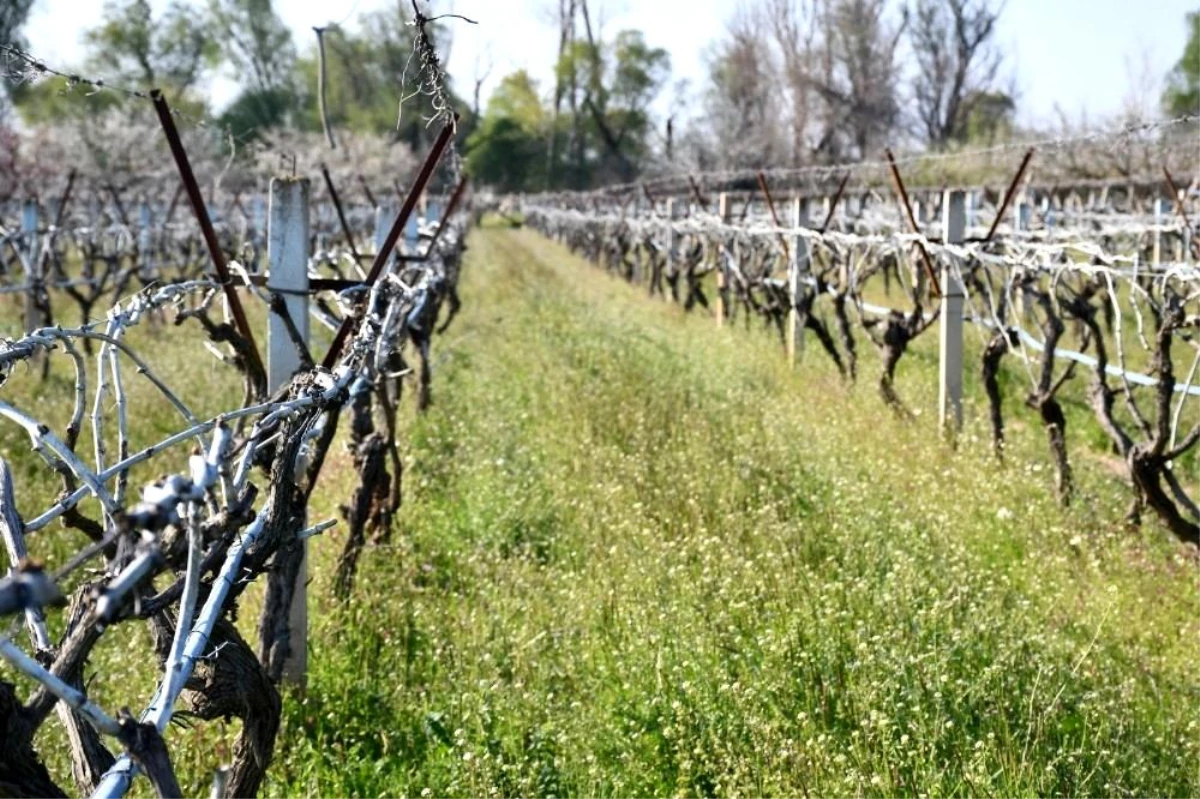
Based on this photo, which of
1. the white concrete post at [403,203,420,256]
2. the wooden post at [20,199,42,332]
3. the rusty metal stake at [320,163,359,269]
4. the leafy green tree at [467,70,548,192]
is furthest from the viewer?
the leafy green tree at [467,70,548,192]

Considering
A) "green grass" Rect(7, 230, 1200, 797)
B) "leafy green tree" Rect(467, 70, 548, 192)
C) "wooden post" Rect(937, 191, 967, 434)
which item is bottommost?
"green grass" Rect(7, 230, 1200, 797)

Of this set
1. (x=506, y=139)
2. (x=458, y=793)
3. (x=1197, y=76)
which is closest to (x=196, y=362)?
(x=458, y=793)

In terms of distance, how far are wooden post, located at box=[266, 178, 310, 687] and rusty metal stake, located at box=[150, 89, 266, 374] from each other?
8 centimetres

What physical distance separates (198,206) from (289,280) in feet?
1.74

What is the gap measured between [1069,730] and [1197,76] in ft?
163

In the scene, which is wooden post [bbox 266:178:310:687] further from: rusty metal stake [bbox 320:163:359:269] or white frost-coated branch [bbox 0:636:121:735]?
white frost-coated branch [bbox 0:636:121:735]

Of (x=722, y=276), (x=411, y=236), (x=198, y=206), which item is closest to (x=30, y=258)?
(x=411, y=236)

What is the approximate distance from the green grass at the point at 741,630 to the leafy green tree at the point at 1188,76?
44.0 m

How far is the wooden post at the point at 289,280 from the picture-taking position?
3.62 metres

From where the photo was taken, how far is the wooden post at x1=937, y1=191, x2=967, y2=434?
707cm

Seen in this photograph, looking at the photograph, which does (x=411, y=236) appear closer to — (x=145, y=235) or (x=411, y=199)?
(x=411, y=199)

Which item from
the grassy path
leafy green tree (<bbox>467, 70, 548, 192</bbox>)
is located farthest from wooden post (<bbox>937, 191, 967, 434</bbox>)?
leafy green tree (<bbox>467, 70, 548, 192</bbox>)

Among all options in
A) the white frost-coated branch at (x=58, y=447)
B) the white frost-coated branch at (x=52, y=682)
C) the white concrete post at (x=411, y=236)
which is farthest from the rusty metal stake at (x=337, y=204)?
the white frost-coated branch at (x=52, y=682)

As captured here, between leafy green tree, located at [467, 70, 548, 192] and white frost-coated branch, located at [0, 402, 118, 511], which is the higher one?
leafy green tree, located at [467, 70, 548, 192]
